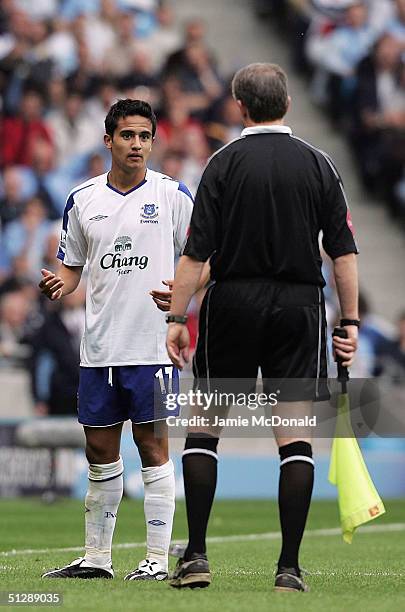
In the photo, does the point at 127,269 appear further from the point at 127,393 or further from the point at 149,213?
the point at 127,393

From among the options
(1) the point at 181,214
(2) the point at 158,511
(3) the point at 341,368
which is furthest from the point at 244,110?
(2) the point at 158,511

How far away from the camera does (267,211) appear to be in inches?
264

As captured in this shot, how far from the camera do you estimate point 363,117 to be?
20.6 m

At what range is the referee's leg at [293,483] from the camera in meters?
6.53

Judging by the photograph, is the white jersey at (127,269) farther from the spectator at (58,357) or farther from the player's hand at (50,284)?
the spectator at (58,357)

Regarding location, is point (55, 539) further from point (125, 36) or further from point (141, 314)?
point (125, 36)

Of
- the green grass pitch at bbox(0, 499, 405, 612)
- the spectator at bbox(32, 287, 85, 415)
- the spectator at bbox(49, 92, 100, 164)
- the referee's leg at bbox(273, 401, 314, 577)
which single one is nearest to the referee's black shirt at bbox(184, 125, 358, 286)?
the referee's leg at bbox(273, 401, 314, 577)

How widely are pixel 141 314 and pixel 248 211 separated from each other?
100cm

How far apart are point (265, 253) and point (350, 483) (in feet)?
3.67

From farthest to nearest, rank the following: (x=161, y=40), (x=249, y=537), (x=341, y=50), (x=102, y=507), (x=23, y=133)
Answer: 1. (x=161, y=40)
2. (x=341, y=50)
3. (x=23, y=133)
4. (x=249, y=537)
5. (x=102, y=507)

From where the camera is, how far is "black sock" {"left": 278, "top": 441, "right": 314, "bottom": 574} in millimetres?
6527

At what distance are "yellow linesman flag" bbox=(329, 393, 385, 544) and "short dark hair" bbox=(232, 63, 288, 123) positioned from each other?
134 cm

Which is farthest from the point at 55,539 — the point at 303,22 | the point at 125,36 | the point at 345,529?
the point at 303,22
